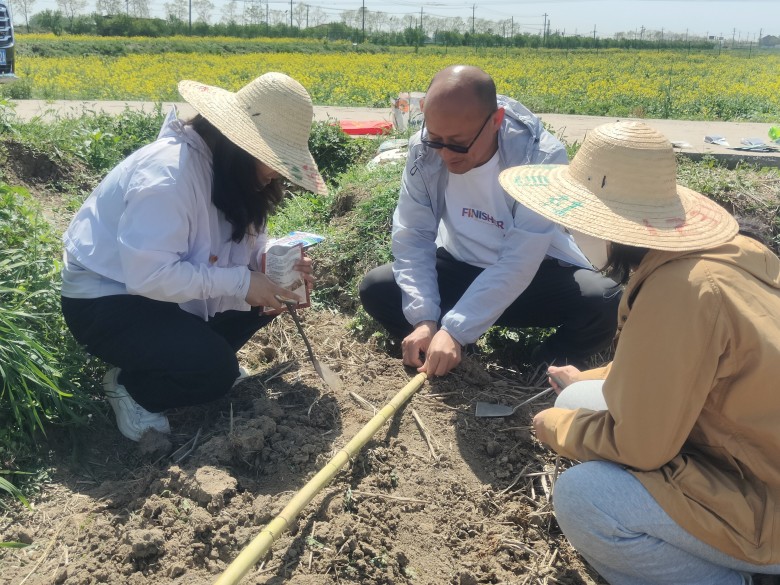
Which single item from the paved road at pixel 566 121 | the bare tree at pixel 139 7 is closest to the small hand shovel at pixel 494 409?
the paved road at pixel 566 121

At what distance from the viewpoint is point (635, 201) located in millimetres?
1788

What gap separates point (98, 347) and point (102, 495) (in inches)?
21.8

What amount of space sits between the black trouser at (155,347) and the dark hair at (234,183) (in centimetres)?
41

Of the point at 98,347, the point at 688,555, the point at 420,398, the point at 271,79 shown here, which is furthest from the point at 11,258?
the point at 688,555

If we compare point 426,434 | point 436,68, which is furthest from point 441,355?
point 436,68

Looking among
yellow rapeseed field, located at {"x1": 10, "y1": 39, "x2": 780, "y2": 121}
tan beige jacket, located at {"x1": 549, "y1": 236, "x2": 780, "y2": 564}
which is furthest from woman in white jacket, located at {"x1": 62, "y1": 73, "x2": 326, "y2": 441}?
yellow rapeseed field, located at {"x1": 10, "y1": 39, "x2": 780, "y2": 121}

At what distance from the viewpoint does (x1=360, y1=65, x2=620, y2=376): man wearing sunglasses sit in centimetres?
273

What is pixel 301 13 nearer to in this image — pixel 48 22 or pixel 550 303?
pixel 48 22

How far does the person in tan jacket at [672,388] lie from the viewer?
161 cm

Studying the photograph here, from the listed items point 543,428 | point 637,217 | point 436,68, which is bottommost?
point 543,428

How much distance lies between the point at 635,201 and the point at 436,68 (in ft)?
68.0

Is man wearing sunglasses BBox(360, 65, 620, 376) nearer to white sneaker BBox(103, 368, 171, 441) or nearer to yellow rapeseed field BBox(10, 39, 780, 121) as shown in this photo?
white sneaker BBox(103, 368, 171, 441)

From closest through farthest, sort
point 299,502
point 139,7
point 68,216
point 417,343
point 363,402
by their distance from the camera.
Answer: point 299,502 < point 417,343 < point 363,402 < point 68,216 < point 139,7

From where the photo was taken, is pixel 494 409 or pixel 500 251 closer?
pixel 494 409
